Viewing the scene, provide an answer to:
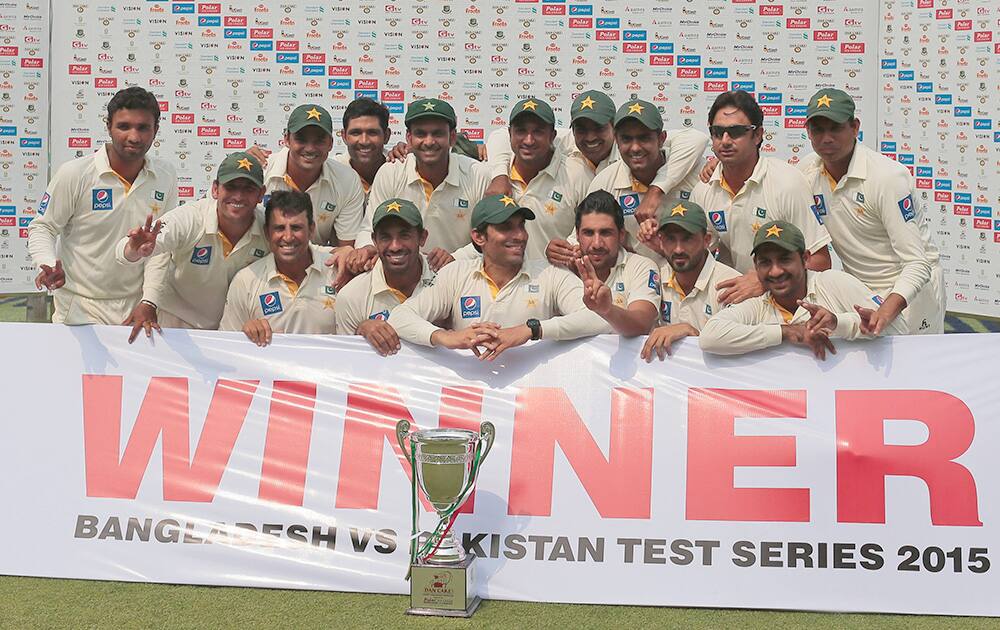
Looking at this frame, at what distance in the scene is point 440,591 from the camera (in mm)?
4844

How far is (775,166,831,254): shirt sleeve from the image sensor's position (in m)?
6.29

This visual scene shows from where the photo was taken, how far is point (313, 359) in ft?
18.9

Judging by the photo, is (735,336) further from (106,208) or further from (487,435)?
(106,208)

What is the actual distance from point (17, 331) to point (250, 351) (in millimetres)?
1266

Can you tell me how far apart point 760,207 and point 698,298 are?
74 centimetres

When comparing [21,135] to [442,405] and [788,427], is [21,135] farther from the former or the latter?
[788,427]

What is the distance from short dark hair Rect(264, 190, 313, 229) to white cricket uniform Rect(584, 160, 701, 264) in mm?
1765

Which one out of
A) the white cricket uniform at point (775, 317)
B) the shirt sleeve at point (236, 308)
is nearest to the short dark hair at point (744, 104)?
the white cricket uniform at point (775, 317)

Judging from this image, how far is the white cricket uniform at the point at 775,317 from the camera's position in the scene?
5.38 meters

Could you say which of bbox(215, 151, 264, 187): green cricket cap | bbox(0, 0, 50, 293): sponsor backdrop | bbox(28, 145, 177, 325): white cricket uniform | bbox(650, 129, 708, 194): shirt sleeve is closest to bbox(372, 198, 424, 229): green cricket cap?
bbox(215, 151, 264, 187): green cricket cap

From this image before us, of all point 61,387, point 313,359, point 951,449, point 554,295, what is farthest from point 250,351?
point 951,449

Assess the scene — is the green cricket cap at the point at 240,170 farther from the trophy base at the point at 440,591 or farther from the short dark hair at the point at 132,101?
the trophy base at the point at 440,591

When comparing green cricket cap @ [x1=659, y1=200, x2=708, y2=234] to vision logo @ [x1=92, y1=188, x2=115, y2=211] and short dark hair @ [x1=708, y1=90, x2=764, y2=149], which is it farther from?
vision logo @ [x1=92, y1=188, x2=115, y2=211]

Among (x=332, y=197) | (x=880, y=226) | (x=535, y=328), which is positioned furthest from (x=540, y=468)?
(x=332, y=197)
